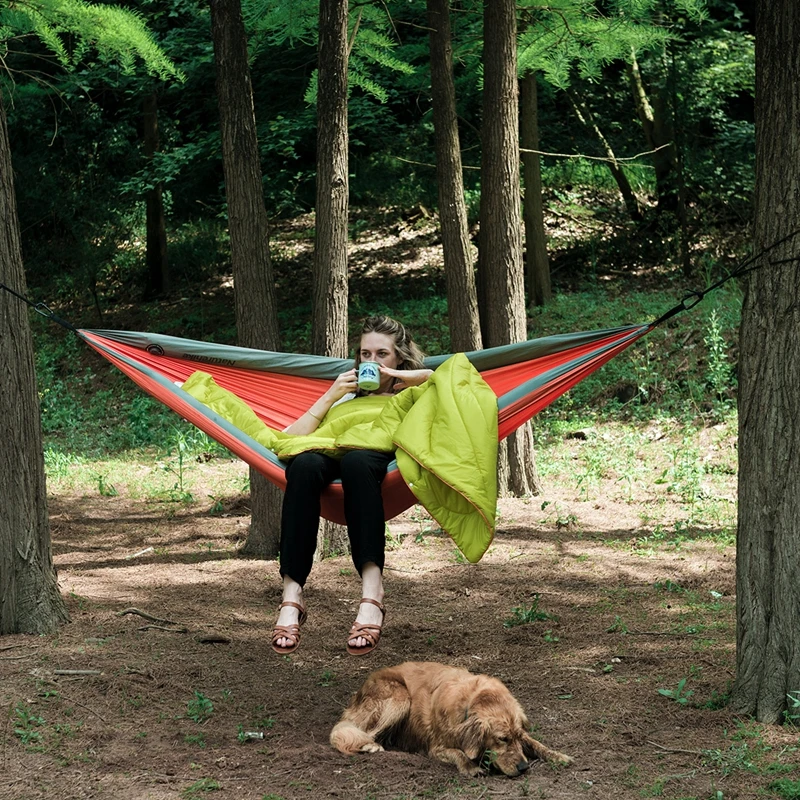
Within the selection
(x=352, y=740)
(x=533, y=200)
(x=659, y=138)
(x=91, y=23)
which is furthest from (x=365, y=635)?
(x=659, y=138)

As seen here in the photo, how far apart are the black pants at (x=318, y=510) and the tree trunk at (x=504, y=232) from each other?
304 centimetres

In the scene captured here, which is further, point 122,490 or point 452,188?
point 122,490

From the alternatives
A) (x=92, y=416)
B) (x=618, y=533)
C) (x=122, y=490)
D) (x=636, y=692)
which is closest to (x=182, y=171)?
(x=92, y=416)

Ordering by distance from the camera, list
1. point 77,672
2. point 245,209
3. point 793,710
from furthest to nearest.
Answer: point 245,209
point 77,672
point 793,710

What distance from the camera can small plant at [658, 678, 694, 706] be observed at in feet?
9.36

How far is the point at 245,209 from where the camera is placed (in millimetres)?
4734

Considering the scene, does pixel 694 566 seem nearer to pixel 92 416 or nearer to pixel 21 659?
pixel 21 659

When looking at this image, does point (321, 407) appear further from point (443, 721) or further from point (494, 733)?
point (494, 733)

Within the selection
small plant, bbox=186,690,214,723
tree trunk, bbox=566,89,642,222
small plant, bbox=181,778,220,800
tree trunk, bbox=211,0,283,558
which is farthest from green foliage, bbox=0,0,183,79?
tree trunk, bbox=566,89,642,222

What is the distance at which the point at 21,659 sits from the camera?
3078 mm

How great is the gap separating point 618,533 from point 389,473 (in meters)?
2.57

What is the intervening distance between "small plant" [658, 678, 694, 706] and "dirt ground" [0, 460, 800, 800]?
0.5 inches

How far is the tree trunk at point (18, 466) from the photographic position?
128 inches

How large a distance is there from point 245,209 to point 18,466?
6.42 feet
